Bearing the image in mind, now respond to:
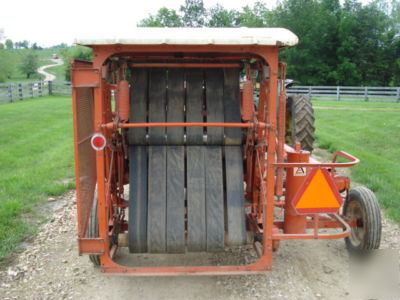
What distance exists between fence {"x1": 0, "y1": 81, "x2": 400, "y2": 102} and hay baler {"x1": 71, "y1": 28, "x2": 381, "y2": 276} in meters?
22.6

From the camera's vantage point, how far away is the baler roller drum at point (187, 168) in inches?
167

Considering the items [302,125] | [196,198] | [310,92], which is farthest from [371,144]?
[310,92]

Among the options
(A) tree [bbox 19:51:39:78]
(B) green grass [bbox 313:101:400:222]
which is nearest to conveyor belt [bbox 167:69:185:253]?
(B) green grass [bbox 313:101:400:222]

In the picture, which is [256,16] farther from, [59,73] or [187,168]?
[187,168]

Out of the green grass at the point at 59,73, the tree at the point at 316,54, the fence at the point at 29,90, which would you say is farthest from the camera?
the green grass at the point at 59,73

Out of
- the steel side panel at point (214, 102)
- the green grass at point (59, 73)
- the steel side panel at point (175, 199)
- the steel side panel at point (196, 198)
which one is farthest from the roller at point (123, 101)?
the green grass at point (59, 73)

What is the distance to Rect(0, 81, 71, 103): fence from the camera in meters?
25.2

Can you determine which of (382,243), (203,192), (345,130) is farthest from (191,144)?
(345,130)

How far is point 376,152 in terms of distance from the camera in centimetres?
1081

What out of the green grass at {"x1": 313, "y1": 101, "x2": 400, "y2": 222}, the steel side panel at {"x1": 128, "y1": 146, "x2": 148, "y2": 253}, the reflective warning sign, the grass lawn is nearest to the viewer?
the steel side panel at {"x1": 128, "y1": 146, "x2": 148, "y2": 253}

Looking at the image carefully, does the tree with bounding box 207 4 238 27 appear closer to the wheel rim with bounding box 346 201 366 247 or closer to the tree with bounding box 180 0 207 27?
the tree with bounding box 180 0 207 27

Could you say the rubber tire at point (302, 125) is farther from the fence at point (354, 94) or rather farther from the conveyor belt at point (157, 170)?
the fence at point (354, 94)

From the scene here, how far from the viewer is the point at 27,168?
9234mm

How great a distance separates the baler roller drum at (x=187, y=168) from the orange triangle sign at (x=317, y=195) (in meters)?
0.64
